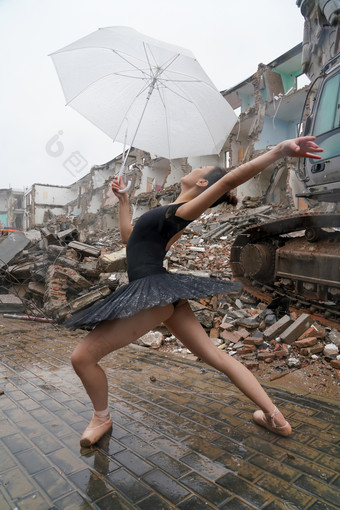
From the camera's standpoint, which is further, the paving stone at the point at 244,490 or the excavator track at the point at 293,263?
the excavator track at the point at 293,263

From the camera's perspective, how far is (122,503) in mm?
1685

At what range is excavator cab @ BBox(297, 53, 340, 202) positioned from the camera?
15.9 feet

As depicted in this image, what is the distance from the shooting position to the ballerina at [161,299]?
1857 mm

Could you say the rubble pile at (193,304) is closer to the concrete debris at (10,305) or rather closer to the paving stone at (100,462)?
the concrete debris at (10,305)

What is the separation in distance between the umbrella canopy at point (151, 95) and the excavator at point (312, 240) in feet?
7.81

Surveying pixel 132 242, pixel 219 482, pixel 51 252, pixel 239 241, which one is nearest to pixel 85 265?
pixel 51 252

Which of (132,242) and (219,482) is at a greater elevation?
(132,242)

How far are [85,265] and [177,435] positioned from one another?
21.7 feet

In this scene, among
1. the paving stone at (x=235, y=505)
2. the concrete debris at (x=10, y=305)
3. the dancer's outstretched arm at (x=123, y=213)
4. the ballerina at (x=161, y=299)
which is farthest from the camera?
the concrete debris at (x=10, y=305)

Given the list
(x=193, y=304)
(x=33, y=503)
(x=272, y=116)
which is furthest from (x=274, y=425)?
(x=272, y=116)

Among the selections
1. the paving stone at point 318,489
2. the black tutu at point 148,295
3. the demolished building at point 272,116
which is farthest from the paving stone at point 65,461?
the demolished building at point 272,116

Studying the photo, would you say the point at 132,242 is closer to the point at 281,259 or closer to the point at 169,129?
the point at 169,129

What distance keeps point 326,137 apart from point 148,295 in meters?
4.48

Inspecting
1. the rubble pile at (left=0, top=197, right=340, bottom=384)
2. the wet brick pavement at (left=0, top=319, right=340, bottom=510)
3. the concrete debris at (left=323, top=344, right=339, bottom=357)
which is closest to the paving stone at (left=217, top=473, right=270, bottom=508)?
the wet brick pavement at (left=0, top=319, right=340, bottom=510)
